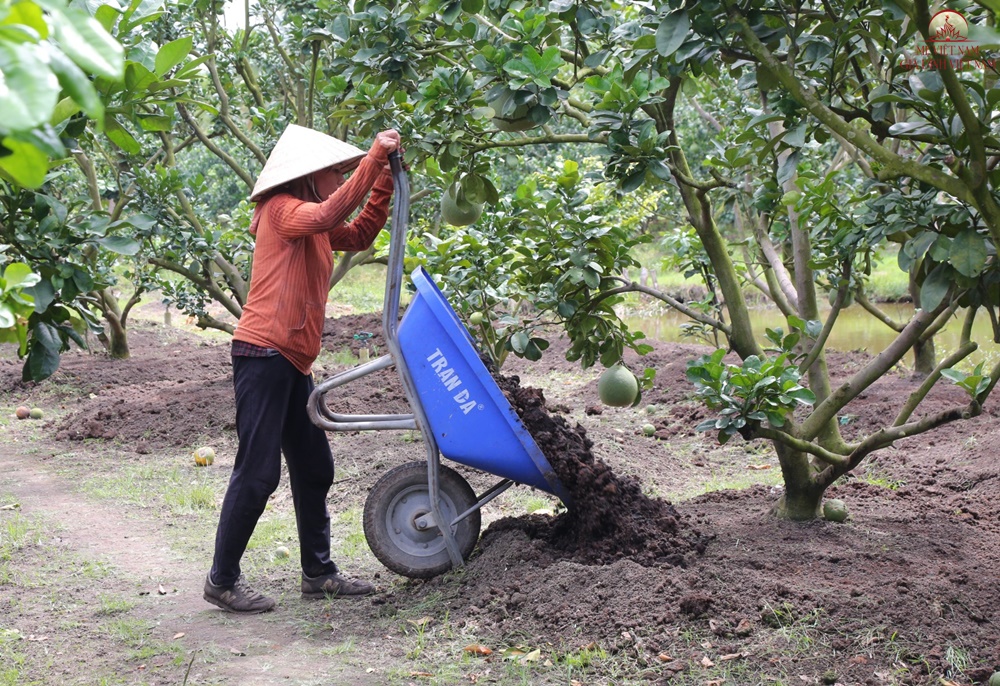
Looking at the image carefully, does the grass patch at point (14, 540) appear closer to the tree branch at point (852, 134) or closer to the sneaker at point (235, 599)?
the sneaker at point (235, 599)

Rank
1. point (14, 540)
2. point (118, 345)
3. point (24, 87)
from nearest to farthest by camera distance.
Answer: point (24, 87) → point (14, 540) → point (118, 345)

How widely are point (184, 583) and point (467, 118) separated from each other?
2.14m

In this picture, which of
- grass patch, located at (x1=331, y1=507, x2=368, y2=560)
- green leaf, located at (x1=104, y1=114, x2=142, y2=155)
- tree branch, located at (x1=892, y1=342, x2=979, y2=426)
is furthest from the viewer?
grass patch, located at (x1=331, y1=507, x2=368, y2=560)

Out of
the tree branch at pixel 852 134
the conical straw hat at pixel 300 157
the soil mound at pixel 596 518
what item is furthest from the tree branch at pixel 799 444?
the conical straw hat at pixel 300 157

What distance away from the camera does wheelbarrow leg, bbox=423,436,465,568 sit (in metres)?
3.48

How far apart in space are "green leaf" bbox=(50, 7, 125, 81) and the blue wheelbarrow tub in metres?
2.48

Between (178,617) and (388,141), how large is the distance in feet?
6.02

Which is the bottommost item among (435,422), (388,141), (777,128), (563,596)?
(563,596)

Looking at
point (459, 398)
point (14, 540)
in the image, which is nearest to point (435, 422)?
point (459, 398)

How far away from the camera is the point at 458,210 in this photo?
390 centimetres

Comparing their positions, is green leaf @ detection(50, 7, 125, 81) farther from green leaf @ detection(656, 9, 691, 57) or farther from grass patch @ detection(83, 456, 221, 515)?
grass patch @ detection(83, 456, 221, 515)

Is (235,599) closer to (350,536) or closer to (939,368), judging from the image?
(350,536)

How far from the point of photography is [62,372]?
359 inches

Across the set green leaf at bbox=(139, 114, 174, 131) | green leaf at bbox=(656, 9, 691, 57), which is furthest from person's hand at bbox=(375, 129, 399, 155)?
green leaf at bbox=(656, 9, 691, 57)
